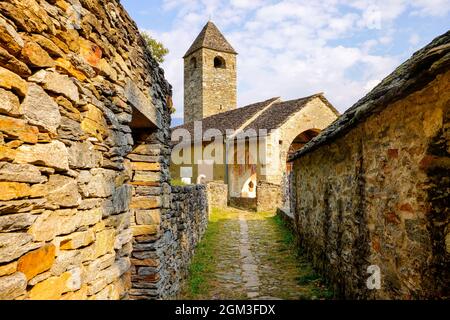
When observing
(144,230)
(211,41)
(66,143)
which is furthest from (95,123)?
(211,41)

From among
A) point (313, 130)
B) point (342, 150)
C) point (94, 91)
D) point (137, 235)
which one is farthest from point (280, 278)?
point (313, 130)

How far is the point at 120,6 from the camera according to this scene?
336 centimetres

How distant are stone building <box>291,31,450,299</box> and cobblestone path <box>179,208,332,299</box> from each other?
2.80 ft

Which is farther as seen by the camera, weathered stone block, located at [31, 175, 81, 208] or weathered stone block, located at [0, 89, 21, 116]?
weathered stone block, located at [31, 175, 81, 208]

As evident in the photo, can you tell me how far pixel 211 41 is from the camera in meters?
31.8

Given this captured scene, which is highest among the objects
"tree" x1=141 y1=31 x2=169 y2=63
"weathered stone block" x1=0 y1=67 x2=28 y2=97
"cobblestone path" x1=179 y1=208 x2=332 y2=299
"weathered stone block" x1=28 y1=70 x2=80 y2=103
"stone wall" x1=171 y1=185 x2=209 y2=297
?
"tree" x1=141 y1=31 x2=169 y2=63

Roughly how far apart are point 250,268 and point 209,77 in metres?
25.4

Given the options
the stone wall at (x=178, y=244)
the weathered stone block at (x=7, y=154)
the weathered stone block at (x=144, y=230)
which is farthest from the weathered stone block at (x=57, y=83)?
the stone wall at (x=178, y=244)

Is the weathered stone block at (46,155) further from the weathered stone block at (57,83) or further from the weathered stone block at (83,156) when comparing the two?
the weathered stone block at (57,83)

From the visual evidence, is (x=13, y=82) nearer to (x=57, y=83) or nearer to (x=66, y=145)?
(x=57, y=83)

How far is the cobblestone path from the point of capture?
578 cm

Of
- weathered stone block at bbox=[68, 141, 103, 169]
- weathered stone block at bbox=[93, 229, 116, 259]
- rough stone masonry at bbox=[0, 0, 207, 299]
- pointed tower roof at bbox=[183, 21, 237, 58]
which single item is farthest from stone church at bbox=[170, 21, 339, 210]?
weathered stone block at bbox=[68, 141, 103, 169]

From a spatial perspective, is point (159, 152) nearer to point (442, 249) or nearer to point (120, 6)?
point (120, 6)

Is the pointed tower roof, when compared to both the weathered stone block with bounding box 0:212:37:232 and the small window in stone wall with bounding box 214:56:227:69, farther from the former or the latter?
the weathered stone block with bounding box 0:212:37:232
